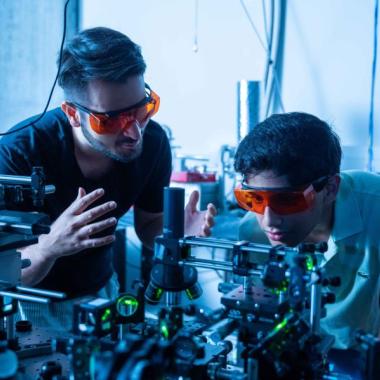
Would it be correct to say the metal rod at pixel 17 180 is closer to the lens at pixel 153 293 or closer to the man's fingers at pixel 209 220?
the lens at pixel 153 293

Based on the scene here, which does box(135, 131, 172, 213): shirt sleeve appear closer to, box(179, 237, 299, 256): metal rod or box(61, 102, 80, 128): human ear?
box(61, 102, 80, 128): human ear

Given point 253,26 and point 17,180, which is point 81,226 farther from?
point 253,26

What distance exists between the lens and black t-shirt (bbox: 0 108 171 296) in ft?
5.37

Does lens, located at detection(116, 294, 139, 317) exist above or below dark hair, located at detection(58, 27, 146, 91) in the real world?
below

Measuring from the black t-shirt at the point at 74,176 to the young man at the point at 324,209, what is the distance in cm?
55

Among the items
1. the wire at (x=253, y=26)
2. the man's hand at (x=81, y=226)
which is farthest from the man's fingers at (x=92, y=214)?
the wire at (x=253, y=26)

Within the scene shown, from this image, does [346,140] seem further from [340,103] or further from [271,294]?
[271,294]

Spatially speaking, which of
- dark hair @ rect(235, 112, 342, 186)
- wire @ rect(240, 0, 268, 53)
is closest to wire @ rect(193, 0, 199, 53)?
wire @ rect(240, 0, 268, 53)

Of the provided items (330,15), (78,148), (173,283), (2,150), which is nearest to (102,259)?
(78,148)

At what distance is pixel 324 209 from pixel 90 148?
82 centimetres

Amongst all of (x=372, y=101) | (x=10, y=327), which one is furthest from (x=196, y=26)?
(x=10, y=327)

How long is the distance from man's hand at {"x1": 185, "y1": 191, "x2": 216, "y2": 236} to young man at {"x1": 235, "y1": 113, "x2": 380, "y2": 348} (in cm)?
12

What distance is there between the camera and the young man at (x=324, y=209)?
1374 millimetres

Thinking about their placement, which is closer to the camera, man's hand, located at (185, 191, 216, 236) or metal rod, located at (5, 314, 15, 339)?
metal rod, located at (5, 314, 15, 339)
